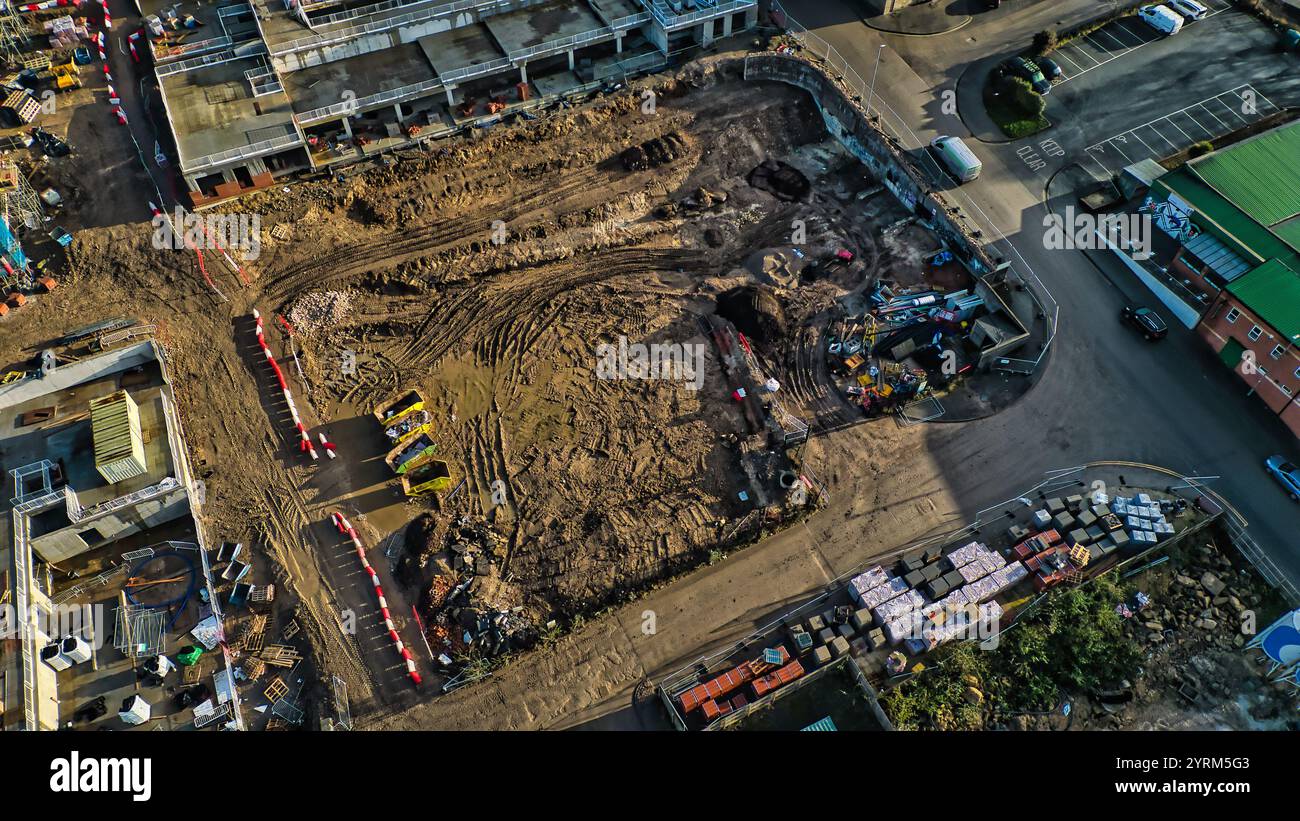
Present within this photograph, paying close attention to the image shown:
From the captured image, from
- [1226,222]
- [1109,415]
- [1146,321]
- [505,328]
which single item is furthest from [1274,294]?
[505,328]

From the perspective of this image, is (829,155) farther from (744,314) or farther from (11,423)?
(11,423)

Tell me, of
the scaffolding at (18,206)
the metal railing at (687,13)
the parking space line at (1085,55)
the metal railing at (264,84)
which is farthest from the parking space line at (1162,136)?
the scaffolding at (18,206)

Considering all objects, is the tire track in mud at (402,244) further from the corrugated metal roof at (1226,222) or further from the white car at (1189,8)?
the white car at (1189,8)

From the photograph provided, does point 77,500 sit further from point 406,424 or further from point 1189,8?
point 1189,8

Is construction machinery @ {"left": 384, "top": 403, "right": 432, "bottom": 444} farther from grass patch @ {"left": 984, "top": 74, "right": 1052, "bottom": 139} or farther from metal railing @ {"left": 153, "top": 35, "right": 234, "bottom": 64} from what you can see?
grass patch @ {"left": 984, "top": 74, "right": 1052, "bottom": 139}

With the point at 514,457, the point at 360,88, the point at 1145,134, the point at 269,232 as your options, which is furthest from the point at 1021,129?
the point at 269,232

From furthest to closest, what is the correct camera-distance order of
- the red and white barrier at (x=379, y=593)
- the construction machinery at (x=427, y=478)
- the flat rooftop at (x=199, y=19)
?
1. the flat rooftop at (x=199, y=19)
2. the construction machinery at (x=427, y=478)
3. the red and white barrier at (x=379, y=593)
